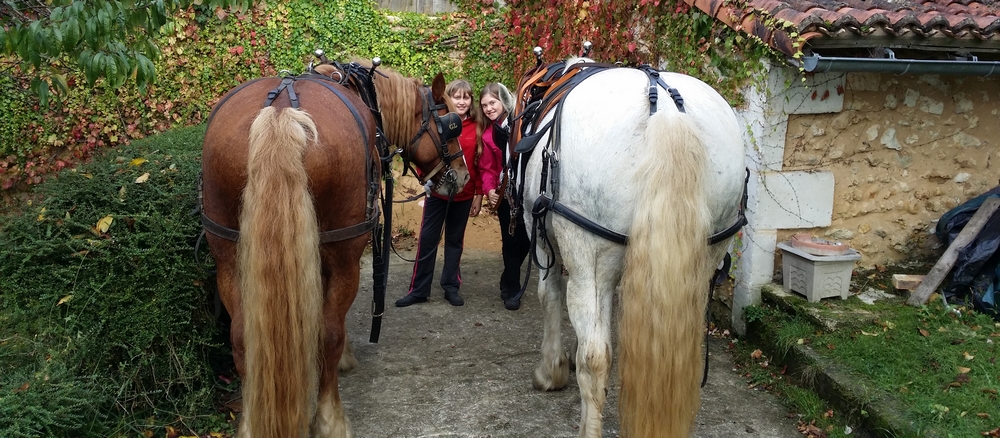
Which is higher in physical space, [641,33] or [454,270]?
[641,33]

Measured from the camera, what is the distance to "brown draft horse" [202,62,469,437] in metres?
2.71

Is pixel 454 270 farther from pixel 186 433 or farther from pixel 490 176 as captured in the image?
pixel 186 433

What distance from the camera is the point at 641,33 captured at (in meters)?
6.10

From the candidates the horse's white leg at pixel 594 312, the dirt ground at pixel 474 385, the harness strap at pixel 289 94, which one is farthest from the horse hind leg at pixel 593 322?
the harness strap at pixel 289 94

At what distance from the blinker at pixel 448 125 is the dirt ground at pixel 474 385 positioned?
1.56 m

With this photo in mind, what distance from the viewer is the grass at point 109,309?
10.8 feet

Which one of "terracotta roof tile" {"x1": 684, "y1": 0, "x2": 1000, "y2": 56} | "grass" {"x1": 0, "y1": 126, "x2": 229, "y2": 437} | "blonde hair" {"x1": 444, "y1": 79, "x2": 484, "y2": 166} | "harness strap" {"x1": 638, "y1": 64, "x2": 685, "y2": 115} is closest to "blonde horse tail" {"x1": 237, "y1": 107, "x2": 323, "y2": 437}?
"grass" {"x1": 0, "y1": 126, "x2": 229, "y2": 437}

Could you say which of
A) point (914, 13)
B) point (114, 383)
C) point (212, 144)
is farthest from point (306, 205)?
point (914, 13)

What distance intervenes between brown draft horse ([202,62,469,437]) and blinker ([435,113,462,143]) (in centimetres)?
86

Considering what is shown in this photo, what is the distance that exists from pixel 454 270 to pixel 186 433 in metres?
2.83

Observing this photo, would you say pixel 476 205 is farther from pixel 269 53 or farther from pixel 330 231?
pixel 269 53

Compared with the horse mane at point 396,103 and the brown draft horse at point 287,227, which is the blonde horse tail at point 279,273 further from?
the horse mane at point 396,103

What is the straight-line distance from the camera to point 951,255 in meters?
4.68

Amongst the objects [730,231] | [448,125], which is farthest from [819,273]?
[448,125]
